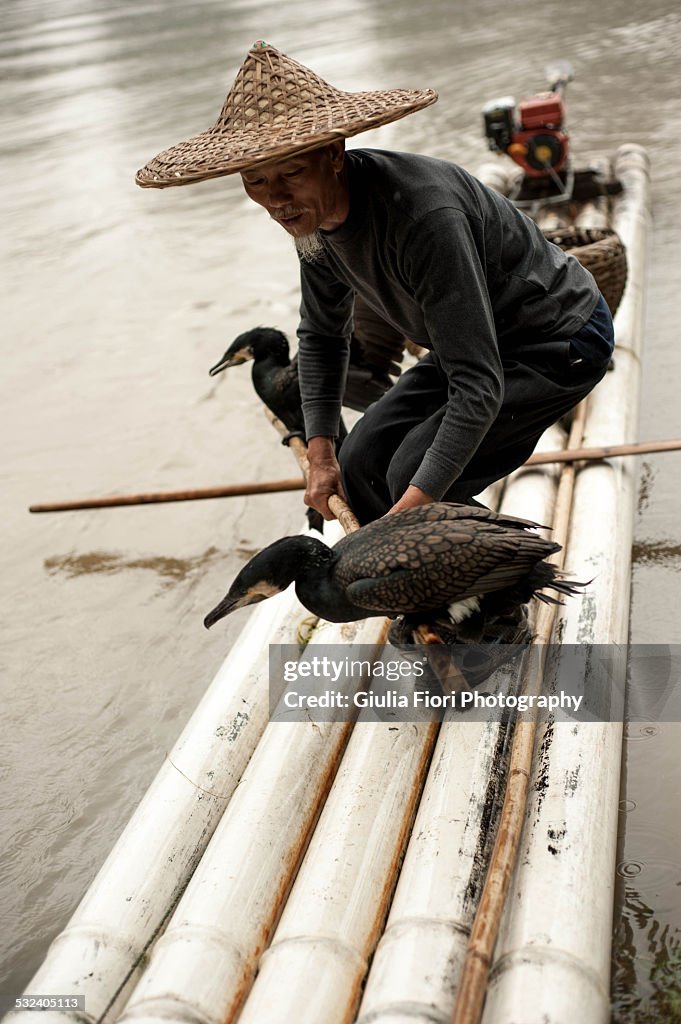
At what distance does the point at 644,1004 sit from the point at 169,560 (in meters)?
2.74

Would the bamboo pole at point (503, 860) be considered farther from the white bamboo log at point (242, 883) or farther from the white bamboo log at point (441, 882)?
the white bamboo log at point (242, 883)

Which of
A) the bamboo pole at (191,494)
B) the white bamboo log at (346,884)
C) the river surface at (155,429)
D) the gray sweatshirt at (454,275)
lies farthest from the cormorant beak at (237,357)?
the white bamboo log at (346,884)

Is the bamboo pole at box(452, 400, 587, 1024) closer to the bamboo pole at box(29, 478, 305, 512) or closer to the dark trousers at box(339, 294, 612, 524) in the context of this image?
the dark trousers at box(339, 294, 612, 524)

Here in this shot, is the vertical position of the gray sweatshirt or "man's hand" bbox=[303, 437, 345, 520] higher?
the gray sweatshirt

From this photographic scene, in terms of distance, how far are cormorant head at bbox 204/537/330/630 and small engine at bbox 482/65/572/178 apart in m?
4.33

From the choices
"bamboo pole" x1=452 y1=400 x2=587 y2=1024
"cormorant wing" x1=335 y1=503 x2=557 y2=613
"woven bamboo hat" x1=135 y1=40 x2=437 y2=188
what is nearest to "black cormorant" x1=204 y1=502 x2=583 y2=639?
"cormorant wing" x1=335 y1=503 x2=557 y2=613

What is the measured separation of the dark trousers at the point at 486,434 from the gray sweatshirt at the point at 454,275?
69 mm

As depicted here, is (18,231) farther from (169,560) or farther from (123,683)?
(123,683)

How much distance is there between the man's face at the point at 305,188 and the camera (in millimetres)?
2166

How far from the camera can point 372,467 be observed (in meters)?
2.74

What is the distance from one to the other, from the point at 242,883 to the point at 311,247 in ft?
5.02

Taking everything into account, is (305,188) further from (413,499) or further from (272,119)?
(413,499)

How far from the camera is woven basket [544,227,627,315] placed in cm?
414

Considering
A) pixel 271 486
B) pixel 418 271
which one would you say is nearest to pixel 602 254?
pixel 271 486
